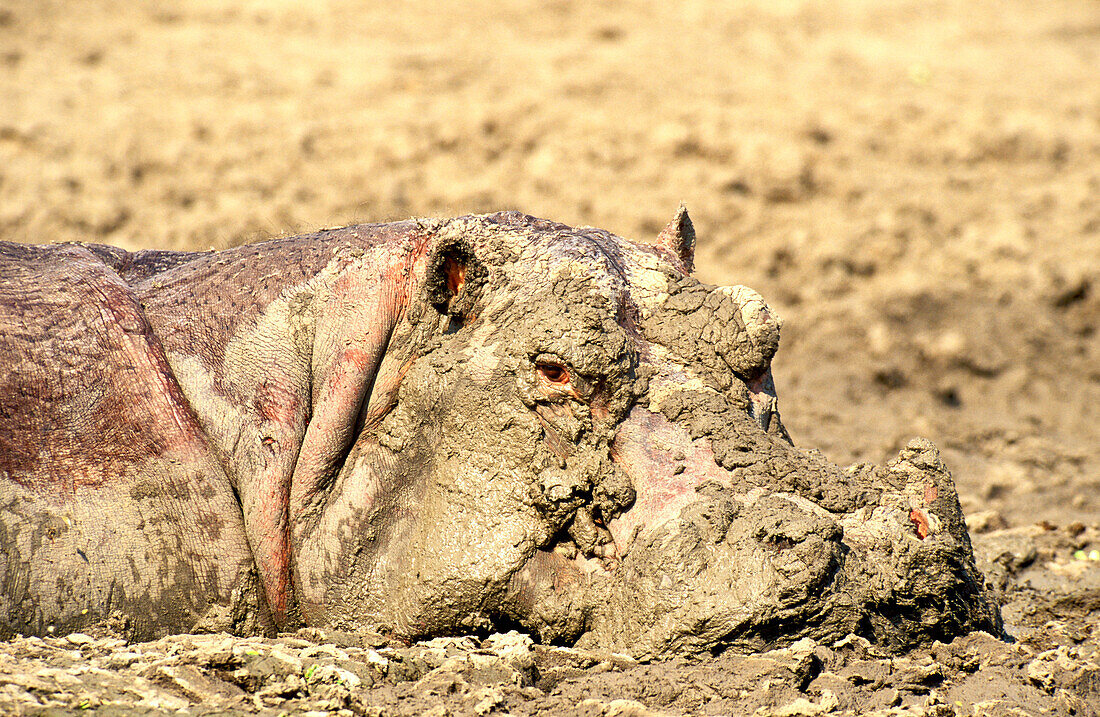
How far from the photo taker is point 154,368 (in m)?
3.15

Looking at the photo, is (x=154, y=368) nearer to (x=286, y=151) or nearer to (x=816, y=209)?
(x=286, y=151)

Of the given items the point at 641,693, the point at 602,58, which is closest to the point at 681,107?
the point at 602,58

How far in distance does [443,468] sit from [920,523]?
1.44m

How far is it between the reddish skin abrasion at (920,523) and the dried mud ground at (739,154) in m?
2.02

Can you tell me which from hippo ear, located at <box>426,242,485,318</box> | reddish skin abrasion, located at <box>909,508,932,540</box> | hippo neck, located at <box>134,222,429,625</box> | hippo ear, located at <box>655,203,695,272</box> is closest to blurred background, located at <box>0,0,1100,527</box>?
hippo ear, located at <box>655,203,695,272</box>

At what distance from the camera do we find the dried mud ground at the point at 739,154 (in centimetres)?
748

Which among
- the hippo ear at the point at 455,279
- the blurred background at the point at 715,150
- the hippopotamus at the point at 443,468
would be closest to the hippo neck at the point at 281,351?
the hippopotamus at the point at 443,468

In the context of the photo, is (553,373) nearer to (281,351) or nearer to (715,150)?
(281,351)

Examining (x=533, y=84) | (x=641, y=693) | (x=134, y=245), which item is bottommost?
(x=641, y=693)

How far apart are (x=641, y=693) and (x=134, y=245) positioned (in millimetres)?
6462

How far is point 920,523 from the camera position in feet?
9.66

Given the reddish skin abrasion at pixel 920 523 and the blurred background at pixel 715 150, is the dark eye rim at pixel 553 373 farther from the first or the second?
the blurred background at pixel 715 150

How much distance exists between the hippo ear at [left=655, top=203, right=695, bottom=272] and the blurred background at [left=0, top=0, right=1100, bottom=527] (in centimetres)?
286

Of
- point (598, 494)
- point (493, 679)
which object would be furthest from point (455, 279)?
point (493, 679)
